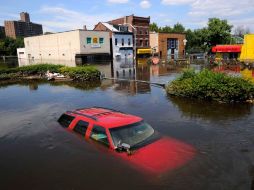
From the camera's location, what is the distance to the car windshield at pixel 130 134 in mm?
8164

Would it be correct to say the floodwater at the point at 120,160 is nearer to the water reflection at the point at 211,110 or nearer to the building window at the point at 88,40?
the water reflection at the point at 211,110

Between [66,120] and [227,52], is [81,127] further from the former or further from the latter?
[227,52]

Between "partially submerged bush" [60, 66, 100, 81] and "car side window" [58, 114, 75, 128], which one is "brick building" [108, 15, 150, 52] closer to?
"partially submerged bush" [60, 66, 100, 81]

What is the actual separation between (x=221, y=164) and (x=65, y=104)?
37.7 feet

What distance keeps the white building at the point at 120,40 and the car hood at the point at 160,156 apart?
52145 mm

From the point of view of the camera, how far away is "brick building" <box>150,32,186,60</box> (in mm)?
66562

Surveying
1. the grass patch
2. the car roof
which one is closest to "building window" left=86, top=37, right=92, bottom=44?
the grass patch

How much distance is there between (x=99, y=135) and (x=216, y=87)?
995 centimetres

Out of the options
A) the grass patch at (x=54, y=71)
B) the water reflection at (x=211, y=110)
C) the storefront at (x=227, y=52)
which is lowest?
the water reflection at (x=211, y=110)

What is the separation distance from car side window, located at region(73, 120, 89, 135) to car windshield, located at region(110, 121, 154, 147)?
56.4 inches

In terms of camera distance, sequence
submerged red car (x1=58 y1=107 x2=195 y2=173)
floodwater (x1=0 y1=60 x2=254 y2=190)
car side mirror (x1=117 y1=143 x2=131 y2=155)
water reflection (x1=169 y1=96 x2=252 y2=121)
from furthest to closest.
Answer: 1. water reflection (x1=169 y1=96 x2=252 y2=121)
2. car side mirror (x1=117 y1=143 x2=131 y2=155)
3. submerged red car (x1=58 y1=107 x2=195 y2=173)
4. floodwater (x1=0 y1=60 x2=254 y2=190)

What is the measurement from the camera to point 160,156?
7594 mm

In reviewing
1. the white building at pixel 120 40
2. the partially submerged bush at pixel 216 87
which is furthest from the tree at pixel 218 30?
the partially submerged bush at pixel 216 87

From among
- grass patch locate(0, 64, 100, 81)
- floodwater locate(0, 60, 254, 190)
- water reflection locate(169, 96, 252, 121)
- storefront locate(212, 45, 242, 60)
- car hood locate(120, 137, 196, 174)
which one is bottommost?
floodwater locate(0, 60, 254, 190)
